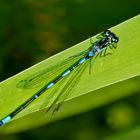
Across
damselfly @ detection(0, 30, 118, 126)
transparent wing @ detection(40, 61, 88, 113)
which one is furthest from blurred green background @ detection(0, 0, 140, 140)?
transparent wing @ detection(40, 61, 88, 113)

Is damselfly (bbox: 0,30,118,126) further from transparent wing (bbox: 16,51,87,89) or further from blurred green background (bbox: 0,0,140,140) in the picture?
blurred green background (bbox: 0,0,140,140)

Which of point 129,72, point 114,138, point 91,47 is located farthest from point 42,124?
point 129,72

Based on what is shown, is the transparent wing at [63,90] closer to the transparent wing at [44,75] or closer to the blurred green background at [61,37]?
the transparent wing at [44,75]

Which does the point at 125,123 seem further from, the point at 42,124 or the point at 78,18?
the point at 78,18

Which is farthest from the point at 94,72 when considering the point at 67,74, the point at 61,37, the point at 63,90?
the point at 61,37

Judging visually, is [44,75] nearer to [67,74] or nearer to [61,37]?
[67,74]

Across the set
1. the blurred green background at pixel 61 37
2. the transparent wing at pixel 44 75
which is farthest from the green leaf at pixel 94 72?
the blurred green background at pixel 61 37
